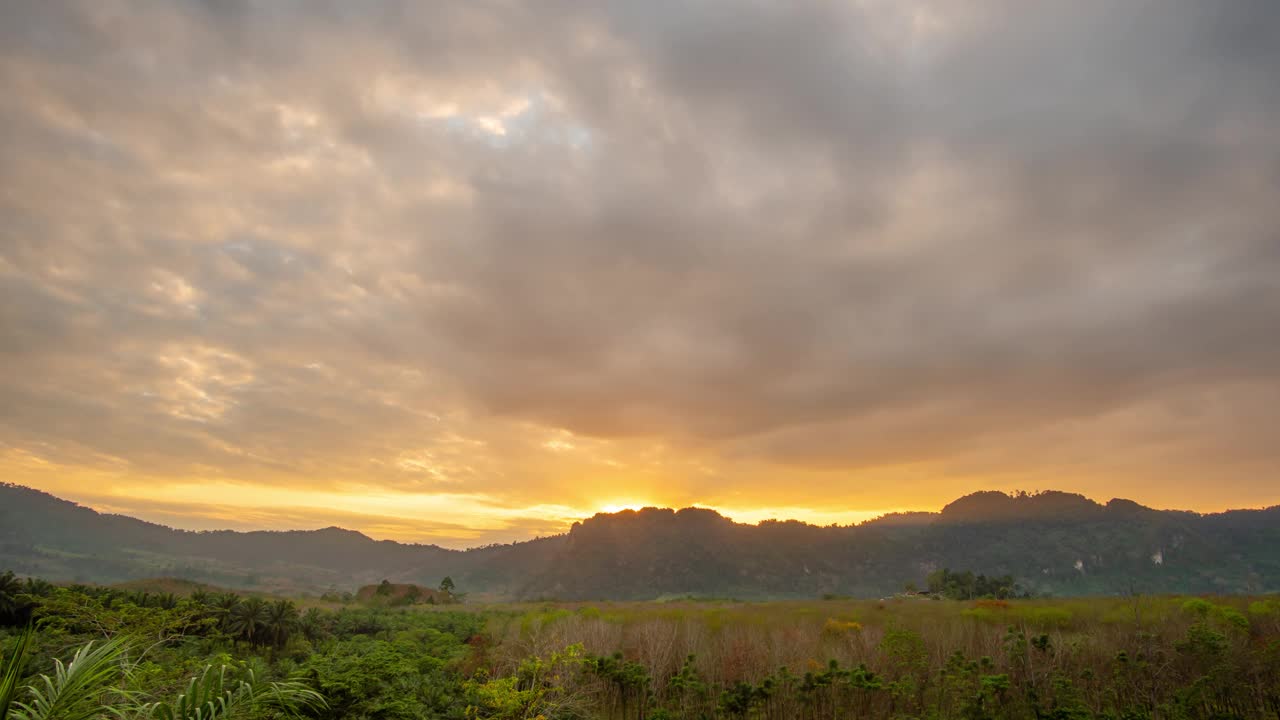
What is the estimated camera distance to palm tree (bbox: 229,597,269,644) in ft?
115

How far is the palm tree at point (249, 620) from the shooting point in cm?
3506

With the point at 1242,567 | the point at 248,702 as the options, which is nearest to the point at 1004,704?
the point at 248,702

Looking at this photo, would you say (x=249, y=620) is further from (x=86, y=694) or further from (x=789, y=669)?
(x=86, y=694)

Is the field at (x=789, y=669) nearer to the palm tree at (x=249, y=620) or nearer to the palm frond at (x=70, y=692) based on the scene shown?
the palm frond at (x=70, y=692)

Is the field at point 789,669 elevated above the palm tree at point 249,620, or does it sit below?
above

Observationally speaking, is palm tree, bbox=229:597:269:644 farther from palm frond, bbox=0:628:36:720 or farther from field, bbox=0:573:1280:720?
palm frond, bbox=0:628:36:720

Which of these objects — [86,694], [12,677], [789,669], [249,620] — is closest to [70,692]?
[86,694]

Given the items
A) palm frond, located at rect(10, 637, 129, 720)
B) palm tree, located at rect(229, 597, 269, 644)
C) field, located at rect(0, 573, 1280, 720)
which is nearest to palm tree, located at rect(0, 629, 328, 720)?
palm frond, located at rect(10, 637, 129, 720)

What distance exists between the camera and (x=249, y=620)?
36125 millimetres

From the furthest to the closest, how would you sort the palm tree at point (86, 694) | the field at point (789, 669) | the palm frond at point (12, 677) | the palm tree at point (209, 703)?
1. the field at point (789, 669)
2. the palm tree at point (209, 703)
3. the palm tree at point (86, 694)
4. the palm frond at point (12, 677)

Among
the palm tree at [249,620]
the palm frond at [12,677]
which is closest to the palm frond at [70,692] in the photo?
the palm frond at [12,677]

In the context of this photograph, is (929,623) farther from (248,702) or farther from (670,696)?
(248,702)

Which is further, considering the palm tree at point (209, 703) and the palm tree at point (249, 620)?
the palm tree at point (249, 620)

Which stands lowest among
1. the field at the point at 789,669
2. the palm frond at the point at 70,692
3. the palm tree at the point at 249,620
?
the palm tree at the point at 249,620
